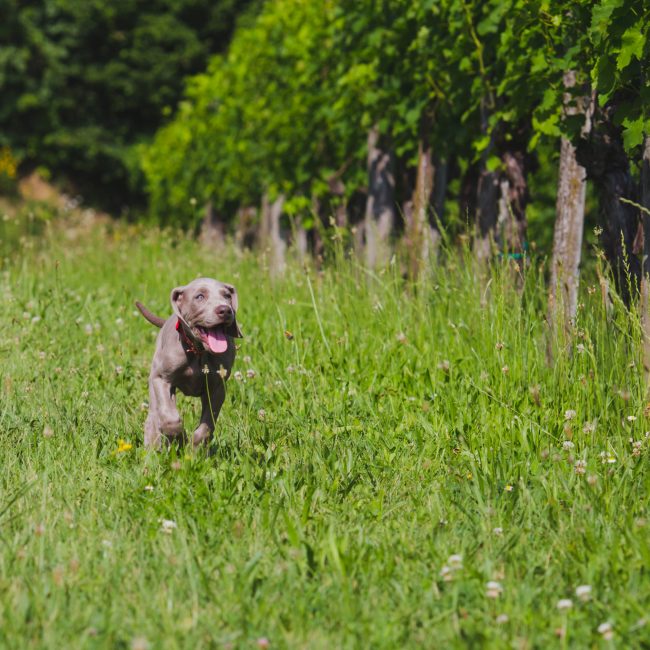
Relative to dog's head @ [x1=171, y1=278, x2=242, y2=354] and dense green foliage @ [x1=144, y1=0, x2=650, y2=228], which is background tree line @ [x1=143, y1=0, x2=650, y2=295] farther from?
dog's head @ [x1=171, y1=278, x2=242, y2=354]

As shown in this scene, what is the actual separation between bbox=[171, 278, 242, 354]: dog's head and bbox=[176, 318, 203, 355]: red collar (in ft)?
0.19

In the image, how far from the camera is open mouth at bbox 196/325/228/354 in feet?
15.3

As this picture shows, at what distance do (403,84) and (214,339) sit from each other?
226 inches

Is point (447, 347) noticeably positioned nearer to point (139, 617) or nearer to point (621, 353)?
point (621, 353)

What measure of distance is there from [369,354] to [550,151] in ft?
8.54

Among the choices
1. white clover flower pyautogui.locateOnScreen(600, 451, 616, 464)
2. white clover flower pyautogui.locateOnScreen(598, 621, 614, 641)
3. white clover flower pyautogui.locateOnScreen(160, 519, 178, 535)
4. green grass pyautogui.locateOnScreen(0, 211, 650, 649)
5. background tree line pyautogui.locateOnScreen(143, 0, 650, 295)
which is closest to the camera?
white clover flower pyautogui.locateOnScreen(598, 621, 614, 641)

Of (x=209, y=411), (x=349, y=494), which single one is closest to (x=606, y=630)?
(x=349, y=494)

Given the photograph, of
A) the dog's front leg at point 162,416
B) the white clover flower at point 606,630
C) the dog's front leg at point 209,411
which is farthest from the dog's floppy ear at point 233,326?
the white clover flower at point 606,630

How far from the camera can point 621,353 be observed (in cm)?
549

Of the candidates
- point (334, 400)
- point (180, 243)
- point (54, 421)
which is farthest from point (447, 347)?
point (180, 243)

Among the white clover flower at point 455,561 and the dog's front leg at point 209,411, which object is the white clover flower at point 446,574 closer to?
the white clover flower at point 455,561

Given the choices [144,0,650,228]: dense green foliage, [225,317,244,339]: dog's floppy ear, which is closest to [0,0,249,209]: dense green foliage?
[144,0,650,228]: dense green foliage

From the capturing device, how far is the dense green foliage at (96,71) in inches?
1198

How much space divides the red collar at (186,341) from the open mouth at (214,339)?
0.39 ft
